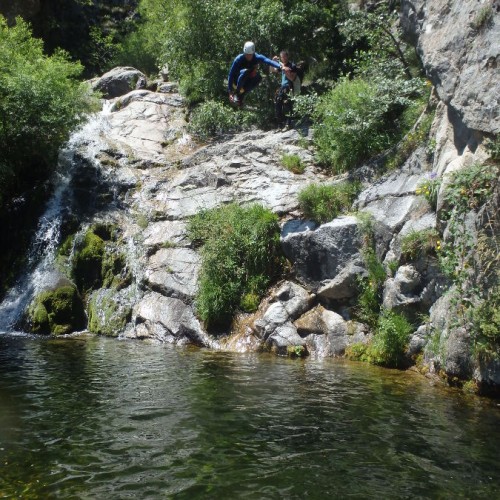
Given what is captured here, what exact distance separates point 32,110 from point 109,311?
8113 mm

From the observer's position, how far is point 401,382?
31.5 feet

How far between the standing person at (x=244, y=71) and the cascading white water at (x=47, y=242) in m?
7.31

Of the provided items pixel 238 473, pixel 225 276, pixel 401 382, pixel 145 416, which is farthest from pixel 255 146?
pixel 238 473

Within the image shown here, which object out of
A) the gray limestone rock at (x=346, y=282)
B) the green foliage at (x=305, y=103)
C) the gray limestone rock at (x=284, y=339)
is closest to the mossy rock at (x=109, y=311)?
the gray limestone rock at (x=284, y=339)

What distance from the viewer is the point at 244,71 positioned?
51.3 feet

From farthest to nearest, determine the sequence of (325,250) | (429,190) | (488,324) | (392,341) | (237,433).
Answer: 1. (325,250)
2. (429,190)
3. (392,341)
4. (488,324)
5. (237,433)

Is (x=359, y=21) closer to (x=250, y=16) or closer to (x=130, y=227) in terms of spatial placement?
(x=250, y=16)

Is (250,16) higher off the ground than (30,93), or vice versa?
(250,16)

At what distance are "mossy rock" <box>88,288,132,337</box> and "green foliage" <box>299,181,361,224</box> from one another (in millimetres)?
5622

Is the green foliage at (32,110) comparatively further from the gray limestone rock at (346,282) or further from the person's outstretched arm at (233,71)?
the gray limestone rock at (346,282)

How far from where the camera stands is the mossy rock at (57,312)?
1522cm

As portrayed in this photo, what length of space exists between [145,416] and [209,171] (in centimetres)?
1216

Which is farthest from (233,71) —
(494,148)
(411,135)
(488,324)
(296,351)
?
(488,324)

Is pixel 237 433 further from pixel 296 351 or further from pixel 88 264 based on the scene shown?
pixel 88 264
